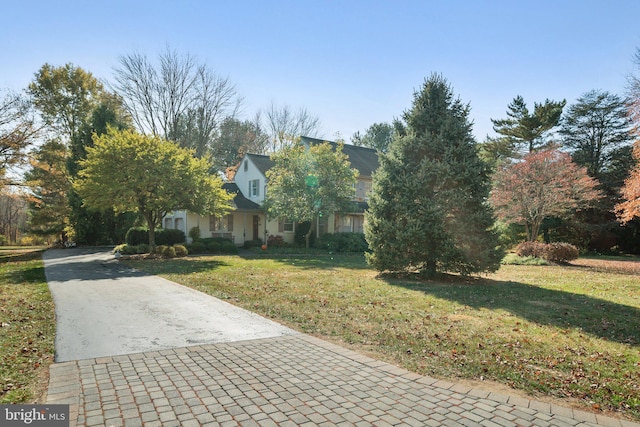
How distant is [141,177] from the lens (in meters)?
17.5

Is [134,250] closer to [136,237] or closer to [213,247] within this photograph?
[136,237]

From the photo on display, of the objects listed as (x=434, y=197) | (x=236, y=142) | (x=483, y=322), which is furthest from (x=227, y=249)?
(x=236, y=142)

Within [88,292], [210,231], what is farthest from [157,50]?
[88,292]

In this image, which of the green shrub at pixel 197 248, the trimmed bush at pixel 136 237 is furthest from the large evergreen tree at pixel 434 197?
the trimmed bush at pixel 136 237

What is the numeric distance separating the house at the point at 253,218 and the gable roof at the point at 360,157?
0.13 metres

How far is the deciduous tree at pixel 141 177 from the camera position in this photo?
17.2 meters

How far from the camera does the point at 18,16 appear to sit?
29.1ft

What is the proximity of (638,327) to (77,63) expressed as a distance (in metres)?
43.0

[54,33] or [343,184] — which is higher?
[54,33]

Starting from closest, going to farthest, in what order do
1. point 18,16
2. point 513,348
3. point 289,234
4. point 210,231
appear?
point 513,348 → point 18,16 → point 210,231 → point 289,234

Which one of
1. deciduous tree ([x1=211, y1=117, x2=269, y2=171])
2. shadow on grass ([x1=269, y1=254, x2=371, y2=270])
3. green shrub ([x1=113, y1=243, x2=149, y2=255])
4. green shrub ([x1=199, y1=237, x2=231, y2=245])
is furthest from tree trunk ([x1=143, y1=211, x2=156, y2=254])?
deciduous tree ([x1=211, y1=117, x2=269, y2=171])

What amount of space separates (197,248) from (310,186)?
27.0 ft

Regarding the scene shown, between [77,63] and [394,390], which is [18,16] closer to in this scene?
[394,390]

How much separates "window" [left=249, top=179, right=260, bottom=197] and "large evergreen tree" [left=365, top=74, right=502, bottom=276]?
59.1 feet
